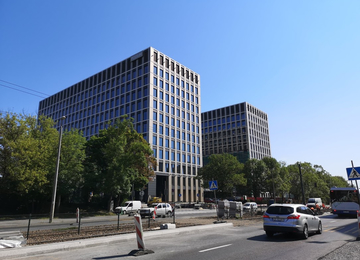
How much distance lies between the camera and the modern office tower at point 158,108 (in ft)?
220

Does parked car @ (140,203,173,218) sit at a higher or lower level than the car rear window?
lower

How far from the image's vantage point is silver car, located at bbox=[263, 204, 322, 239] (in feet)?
36.7

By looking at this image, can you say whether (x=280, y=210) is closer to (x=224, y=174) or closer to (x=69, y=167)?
(x=69, y=167)

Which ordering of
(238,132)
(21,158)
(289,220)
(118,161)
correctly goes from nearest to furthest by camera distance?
1. (289,220)
2. (21,158)
3. (118,161)
4. (238,132)

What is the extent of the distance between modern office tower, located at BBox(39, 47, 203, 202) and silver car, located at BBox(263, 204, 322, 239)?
52910 mm

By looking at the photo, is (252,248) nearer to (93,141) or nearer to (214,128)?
(93,141)

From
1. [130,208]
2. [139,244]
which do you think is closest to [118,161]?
[130,208]

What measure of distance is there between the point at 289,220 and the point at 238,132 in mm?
104568

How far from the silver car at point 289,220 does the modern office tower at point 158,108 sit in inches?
2083

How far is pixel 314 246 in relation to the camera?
9570 millimetres

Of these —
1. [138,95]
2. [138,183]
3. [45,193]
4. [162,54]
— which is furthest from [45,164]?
[162,54]

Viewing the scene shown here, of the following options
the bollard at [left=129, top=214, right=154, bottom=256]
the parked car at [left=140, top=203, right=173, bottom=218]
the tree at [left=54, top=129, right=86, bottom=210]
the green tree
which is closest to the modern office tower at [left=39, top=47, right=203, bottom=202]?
the green tree

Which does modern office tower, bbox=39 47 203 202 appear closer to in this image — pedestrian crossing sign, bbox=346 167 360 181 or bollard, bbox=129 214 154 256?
pedestrian crossing sign, bbox=346 167 360 181

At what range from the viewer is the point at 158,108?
68.2 meters
